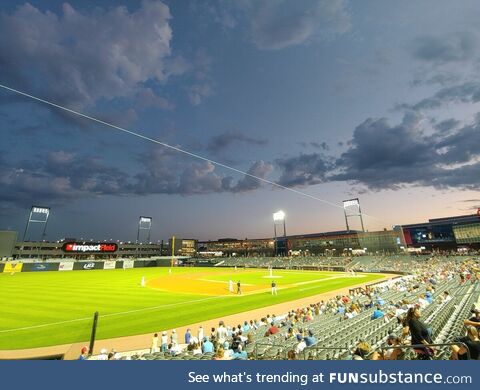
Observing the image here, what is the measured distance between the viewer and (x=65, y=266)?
69.9 meters

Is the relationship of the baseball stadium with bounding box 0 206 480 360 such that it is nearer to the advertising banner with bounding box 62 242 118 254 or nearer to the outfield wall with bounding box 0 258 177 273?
the outfield wall with bounding box 0 258 177 273

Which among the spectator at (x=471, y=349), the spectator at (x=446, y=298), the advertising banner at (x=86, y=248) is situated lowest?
the spectator at (x=446, y=298)

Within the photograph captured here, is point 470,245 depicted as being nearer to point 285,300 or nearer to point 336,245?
point 336,245

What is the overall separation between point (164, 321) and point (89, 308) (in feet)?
29.1

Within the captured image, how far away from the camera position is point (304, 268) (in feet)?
244

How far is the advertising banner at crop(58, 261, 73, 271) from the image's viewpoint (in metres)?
69.4

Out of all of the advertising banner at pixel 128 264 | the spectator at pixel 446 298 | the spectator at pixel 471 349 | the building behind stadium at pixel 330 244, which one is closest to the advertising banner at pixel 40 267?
the building behind stadium at pixel 330 244

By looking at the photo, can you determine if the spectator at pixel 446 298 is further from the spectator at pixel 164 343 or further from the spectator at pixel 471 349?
the spectator at pixel 164 343

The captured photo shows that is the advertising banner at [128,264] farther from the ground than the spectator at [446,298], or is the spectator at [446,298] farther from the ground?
the advertising banner at [128,264]

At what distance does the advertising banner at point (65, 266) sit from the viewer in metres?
69.4

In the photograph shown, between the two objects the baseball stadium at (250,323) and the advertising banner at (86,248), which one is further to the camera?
the advertising banner at (86,248)

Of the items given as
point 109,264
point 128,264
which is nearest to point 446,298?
point 109,264

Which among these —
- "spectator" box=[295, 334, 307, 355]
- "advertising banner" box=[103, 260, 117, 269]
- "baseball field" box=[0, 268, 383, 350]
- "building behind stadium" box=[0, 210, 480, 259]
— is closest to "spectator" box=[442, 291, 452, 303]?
"spectator" box=[295, 334, 307, 355]
